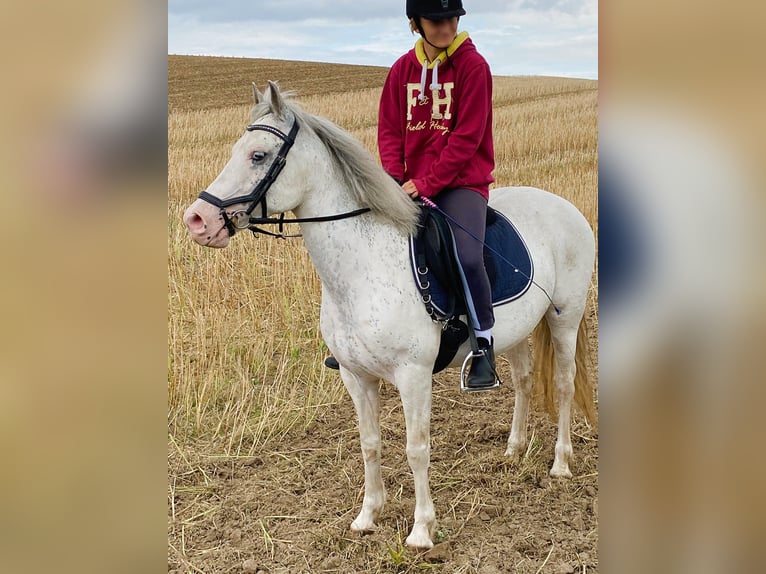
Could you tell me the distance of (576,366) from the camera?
14.5 feet

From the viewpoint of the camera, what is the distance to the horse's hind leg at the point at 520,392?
4457 mm

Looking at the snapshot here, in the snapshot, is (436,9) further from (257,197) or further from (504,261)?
(504,261)

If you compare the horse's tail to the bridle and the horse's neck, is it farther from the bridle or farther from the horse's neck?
the bridle

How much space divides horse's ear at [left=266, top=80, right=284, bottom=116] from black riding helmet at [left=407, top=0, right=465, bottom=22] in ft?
2.66

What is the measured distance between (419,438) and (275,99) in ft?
5.72

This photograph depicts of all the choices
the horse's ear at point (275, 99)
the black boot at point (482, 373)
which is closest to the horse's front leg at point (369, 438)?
the black boot at point (482, 373)

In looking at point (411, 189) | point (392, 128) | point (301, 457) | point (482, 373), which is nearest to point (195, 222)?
point (411, 189)

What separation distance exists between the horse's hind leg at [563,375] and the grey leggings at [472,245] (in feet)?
3.34
